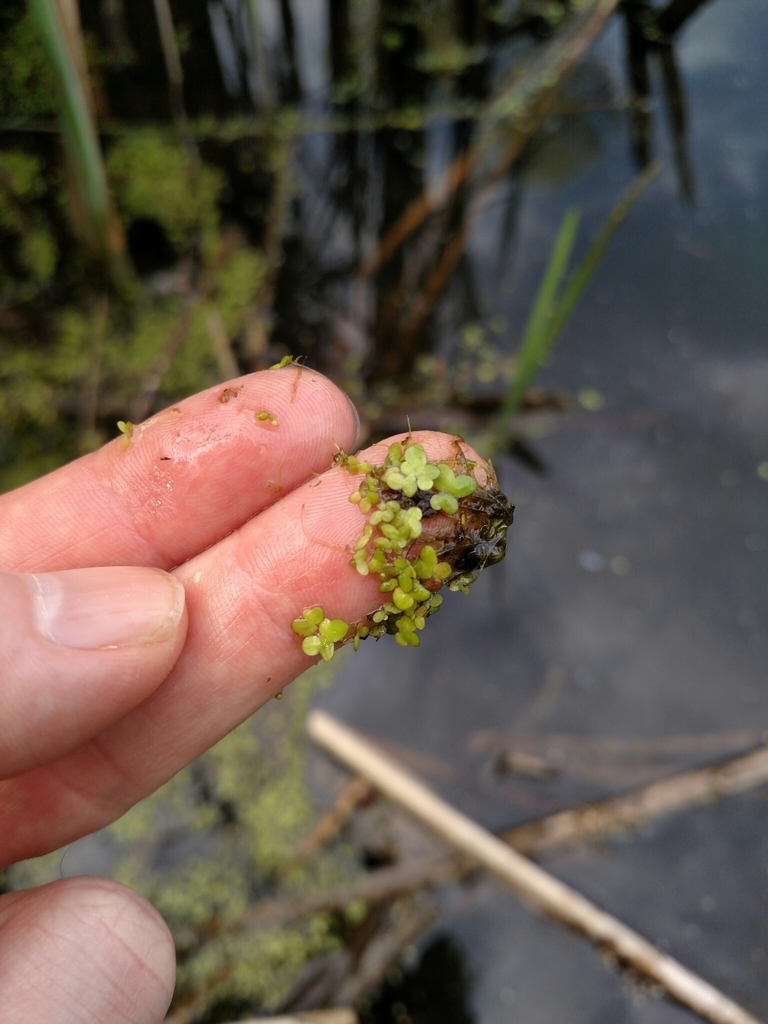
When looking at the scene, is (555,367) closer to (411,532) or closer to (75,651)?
(411,532)

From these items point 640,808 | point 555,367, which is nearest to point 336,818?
point 640,808

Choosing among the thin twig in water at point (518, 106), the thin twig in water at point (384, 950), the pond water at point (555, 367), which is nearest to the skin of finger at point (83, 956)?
the thin twig in water at point (384, 950)

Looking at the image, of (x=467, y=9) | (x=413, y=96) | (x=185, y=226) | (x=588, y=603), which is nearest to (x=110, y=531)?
(x=588, y=603)

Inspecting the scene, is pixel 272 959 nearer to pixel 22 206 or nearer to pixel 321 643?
pixel 321 643

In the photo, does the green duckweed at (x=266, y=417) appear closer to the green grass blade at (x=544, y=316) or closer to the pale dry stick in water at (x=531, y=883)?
the green grass blade at (x=544, y=316)

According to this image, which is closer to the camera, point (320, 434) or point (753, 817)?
point (320, 434)

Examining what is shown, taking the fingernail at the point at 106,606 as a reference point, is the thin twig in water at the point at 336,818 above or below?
below

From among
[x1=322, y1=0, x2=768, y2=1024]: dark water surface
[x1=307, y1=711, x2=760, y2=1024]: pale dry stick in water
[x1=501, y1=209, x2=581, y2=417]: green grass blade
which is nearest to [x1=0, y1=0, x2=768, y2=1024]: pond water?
[x1=322, y1=0, x2=768, y2=1024]: dark water surface
